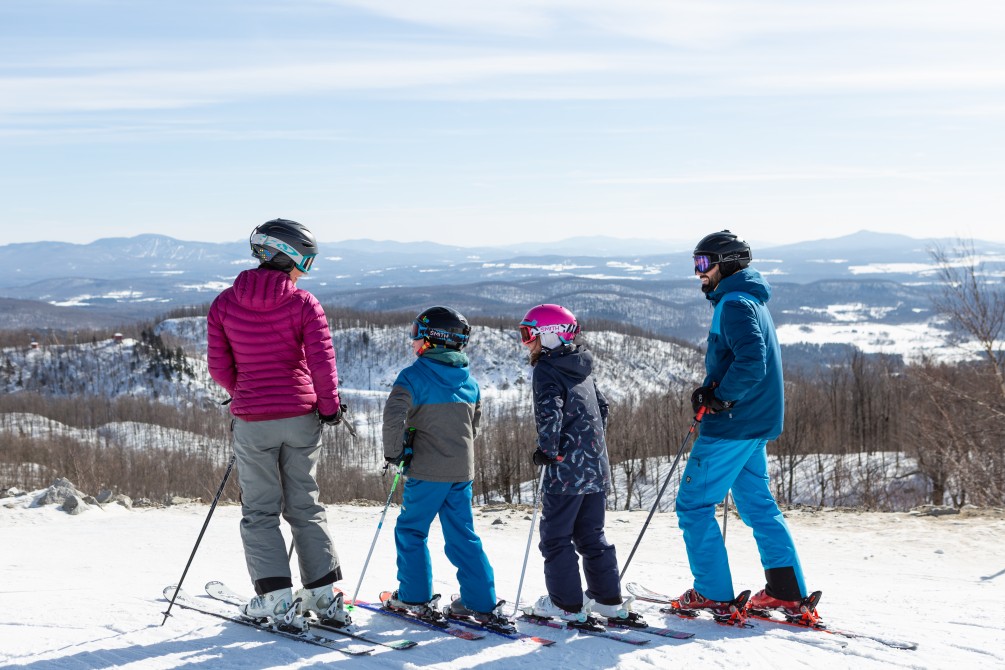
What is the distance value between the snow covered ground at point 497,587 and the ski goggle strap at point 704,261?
254 centimetres

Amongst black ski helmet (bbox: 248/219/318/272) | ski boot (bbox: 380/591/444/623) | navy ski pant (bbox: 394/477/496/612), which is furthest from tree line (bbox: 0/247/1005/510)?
black ski helmet (bbox: 248/219/318/272)

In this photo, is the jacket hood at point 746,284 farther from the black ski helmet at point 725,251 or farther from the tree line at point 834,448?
the tree line at point 834,448

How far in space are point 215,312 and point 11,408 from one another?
367 ft

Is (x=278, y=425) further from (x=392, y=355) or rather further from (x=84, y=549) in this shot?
(x=392, y=355)

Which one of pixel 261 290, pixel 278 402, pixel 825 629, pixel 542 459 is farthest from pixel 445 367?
pixel 825 629

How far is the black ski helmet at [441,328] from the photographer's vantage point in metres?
5.79

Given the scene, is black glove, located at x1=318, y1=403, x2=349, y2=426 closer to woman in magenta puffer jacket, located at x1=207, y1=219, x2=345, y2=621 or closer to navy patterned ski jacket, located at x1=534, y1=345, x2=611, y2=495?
woman in magenta puffer jacket, located at x1=207, y1=219, x2=345, y2=621

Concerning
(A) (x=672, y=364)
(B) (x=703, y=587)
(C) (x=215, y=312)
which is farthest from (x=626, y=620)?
(A) (x=672, y=364)

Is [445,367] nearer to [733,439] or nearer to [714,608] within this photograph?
[733,439]

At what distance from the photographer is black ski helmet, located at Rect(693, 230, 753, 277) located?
6.01 m

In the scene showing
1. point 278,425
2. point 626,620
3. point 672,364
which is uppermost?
point 278,425

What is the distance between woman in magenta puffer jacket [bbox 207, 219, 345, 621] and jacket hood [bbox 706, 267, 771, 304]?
2750 mm

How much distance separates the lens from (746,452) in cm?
594

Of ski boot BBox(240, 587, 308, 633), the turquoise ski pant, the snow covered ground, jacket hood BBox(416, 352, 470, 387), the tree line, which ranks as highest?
jacket hood BBox(416, 352, 470, 387)
